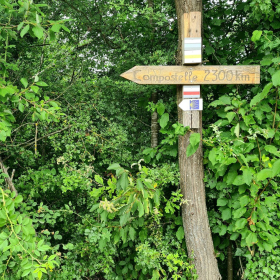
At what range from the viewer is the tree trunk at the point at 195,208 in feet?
9.78

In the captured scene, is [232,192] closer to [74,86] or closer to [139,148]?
[139,148]

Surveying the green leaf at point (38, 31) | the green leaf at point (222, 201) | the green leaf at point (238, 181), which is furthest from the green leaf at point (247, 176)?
the green leaf at point (38, 31)

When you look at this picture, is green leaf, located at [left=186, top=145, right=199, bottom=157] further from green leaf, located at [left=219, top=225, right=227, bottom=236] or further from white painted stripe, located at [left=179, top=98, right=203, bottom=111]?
green leaf, located at [left=219, top=225, right=227, bottom=236]

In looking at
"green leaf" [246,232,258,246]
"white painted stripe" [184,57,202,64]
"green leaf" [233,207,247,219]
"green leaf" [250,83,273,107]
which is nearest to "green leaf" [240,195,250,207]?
"green leaf" [233,207,247,219]

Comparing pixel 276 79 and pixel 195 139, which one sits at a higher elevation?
pixel 276 79

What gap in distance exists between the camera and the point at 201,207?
304 centimetres

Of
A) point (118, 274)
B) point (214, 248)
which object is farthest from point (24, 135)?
point (214, 248)

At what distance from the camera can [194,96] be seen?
2.91 metres

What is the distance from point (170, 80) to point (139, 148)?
3.82ft

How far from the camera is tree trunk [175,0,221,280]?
2982mm

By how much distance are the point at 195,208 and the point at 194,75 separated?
51.9 inches

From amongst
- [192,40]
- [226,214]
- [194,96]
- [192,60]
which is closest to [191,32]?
[192,40]

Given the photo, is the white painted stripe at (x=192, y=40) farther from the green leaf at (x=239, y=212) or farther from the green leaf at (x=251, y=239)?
the green leaf at (x=251, y=239)

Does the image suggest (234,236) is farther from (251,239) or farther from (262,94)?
(262,94)
